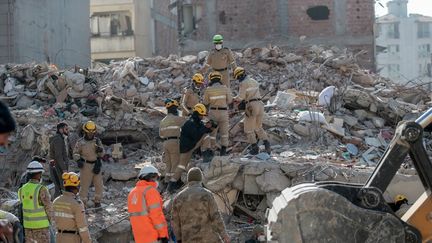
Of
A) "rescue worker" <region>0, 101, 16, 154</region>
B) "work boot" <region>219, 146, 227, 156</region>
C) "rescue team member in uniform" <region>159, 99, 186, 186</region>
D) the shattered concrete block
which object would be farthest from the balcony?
"rescue worker" <region>0, 101, 16, 154</region>

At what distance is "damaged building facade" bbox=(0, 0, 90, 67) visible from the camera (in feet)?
79.0

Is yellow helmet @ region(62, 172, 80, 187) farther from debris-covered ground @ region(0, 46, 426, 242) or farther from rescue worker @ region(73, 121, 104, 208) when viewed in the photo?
rescue worker @ region(73, 121, 104, 208)

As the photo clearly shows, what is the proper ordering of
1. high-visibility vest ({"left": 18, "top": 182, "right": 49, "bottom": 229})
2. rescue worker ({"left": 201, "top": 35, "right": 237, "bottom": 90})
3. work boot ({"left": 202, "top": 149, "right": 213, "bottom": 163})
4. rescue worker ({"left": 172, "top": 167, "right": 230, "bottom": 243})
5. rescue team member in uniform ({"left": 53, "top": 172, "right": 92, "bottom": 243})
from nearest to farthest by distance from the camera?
rescue worker ({"left": 172, "top": 167, "right": 230, "bottom": 243}) → rescue team member in uniform ({"left": 53, "top": 172, "right": 92, "bottom": 243}) → high-visibility vest ({"left": 18, "top": 182, "right": 49, "bottom": 229}) → work boot ({"left": 202, "top": 149, "right": 213, "bottom": 163}) → rescue worker ({"left": 201, "top": 35, "right": 237, "bottom": 90})

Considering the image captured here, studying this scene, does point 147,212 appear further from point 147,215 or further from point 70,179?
point 70,179

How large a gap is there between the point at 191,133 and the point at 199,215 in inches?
173

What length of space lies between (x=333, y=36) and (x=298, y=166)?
1595 cm

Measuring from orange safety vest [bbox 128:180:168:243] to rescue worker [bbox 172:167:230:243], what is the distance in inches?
22.1

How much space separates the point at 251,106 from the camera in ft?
44.6

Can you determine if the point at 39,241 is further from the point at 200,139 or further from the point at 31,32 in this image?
the point at 31,32

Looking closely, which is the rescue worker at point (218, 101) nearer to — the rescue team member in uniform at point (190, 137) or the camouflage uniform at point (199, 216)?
the rescue team member in uniform at point (190, 137)

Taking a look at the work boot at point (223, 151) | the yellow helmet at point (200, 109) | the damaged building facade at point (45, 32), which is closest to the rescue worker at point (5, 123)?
the yellow helmet at point (200, 109)

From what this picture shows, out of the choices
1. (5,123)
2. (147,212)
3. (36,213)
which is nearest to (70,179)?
(36,213)

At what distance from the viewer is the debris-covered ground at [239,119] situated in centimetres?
1270

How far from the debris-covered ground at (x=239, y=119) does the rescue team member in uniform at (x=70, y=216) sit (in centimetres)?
189
